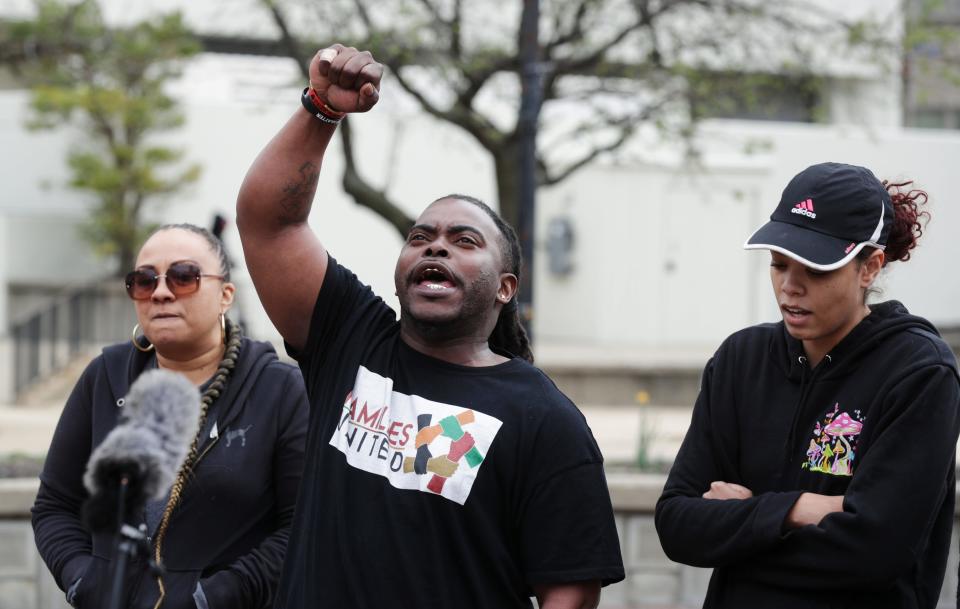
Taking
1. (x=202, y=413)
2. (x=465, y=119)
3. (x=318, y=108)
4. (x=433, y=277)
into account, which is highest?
(x=465, y=119)

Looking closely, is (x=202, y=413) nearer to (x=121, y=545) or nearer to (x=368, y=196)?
(x=121, y=545)

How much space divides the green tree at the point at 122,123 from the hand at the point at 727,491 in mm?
15222

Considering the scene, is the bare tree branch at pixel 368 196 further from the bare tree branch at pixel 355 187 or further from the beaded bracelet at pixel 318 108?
the beaded bracelet at pixel 318 108

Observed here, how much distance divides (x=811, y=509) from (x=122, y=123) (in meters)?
17.5

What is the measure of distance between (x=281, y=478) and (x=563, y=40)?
27.7 ft

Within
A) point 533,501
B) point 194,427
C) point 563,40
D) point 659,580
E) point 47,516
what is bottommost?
point 659,580

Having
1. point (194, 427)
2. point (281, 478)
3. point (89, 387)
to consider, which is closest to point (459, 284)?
point (194, 427)

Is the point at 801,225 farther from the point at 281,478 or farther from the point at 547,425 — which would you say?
the point at 281,478

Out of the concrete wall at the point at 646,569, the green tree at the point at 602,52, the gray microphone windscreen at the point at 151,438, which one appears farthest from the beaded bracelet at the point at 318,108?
the green tree at the point at 602,52

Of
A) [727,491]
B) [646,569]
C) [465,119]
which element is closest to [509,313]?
[727,491]

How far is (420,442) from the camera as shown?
9.57ft

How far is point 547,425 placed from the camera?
296cm

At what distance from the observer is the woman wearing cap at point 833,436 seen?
300 cm

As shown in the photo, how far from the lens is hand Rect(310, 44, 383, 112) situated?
284cm
